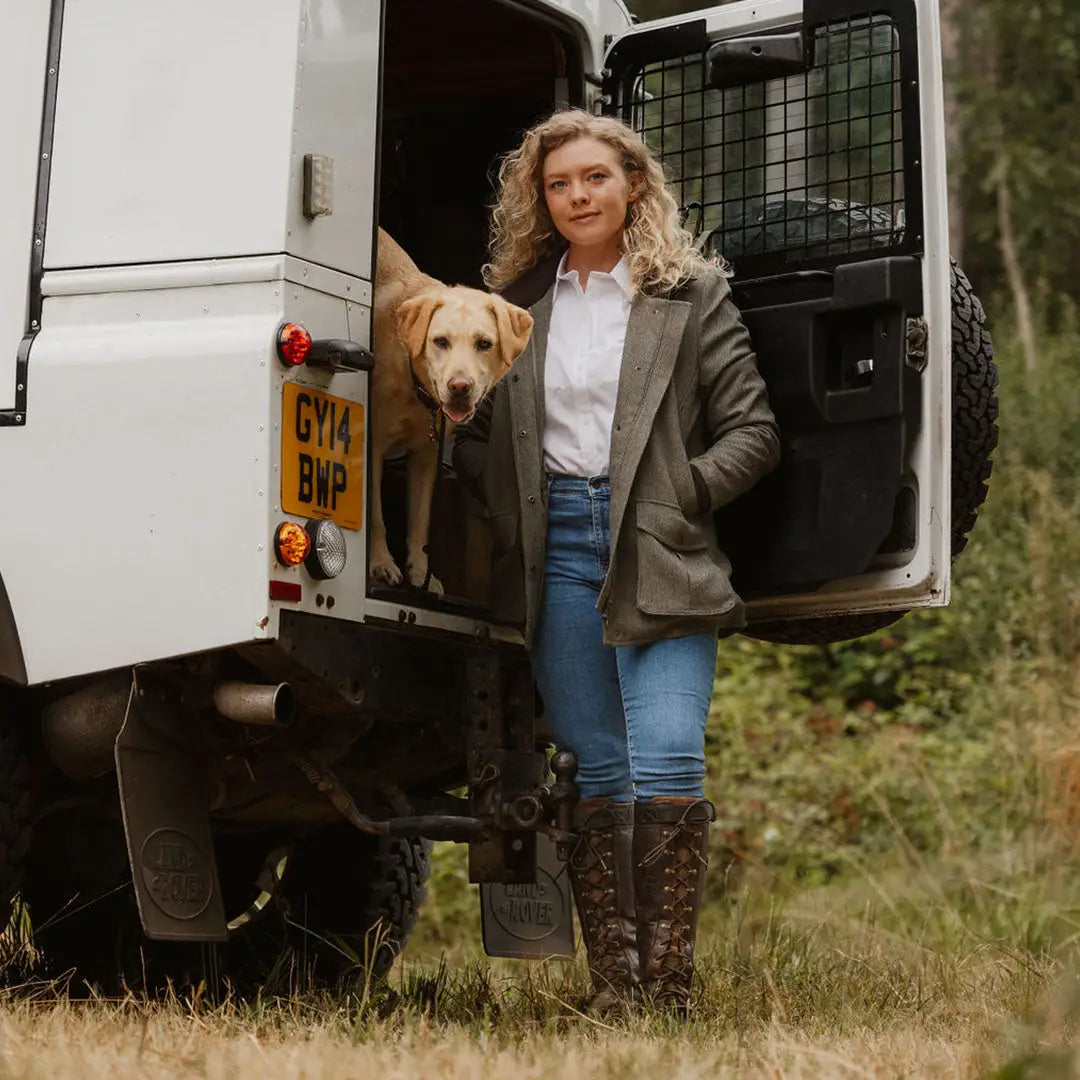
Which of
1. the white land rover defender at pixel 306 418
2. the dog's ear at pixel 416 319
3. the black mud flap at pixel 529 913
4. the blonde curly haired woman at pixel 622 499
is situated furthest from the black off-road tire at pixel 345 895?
the dog's ear at pixel 416 319

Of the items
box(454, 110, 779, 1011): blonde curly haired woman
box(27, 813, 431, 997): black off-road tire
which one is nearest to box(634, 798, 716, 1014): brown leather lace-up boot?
box(454, 110, 779, 1011): blonde curly haired woman

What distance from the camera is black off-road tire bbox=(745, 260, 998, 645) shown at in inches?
187

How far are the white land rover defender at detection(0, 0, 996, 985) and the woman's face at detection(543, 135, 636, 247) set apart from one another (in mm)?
302

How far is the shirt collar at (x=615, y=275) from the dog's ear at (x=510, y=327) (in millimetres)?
218

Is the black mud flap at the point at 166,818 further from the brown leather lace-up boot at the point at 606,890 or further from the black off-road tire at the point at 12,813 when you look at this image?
the brown leather lace-up boot at the point at 606,890

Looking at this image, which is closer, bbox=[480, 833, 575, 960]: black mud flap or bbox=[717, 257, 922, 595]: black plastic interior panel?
bbox=[717, 257, 922, 595]: black plastic interior panel

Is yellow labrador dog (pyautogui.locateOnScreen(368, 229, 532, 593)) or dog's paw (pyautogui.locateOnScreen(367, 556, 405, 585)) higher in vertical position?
yellow labrador dog (pyautogui.locateOnScreen(368, 229, 532, 593))

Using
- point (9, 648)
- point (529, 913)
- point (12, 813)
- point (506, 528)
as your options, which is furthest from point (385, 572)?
point (529, 913)

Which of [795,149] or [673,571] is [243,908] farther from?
[795,149]

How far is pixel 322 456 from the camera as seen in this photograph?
4238mm

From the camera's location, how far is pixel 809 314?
183 inches

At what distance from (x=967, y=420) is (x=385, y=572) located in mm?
1408

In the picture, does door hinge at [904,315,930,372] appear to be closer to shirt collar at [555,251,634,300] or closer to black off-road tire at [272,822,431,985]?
shirt collar at [555,251,634,300]

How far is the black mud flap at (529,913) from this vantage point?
5273 mm
